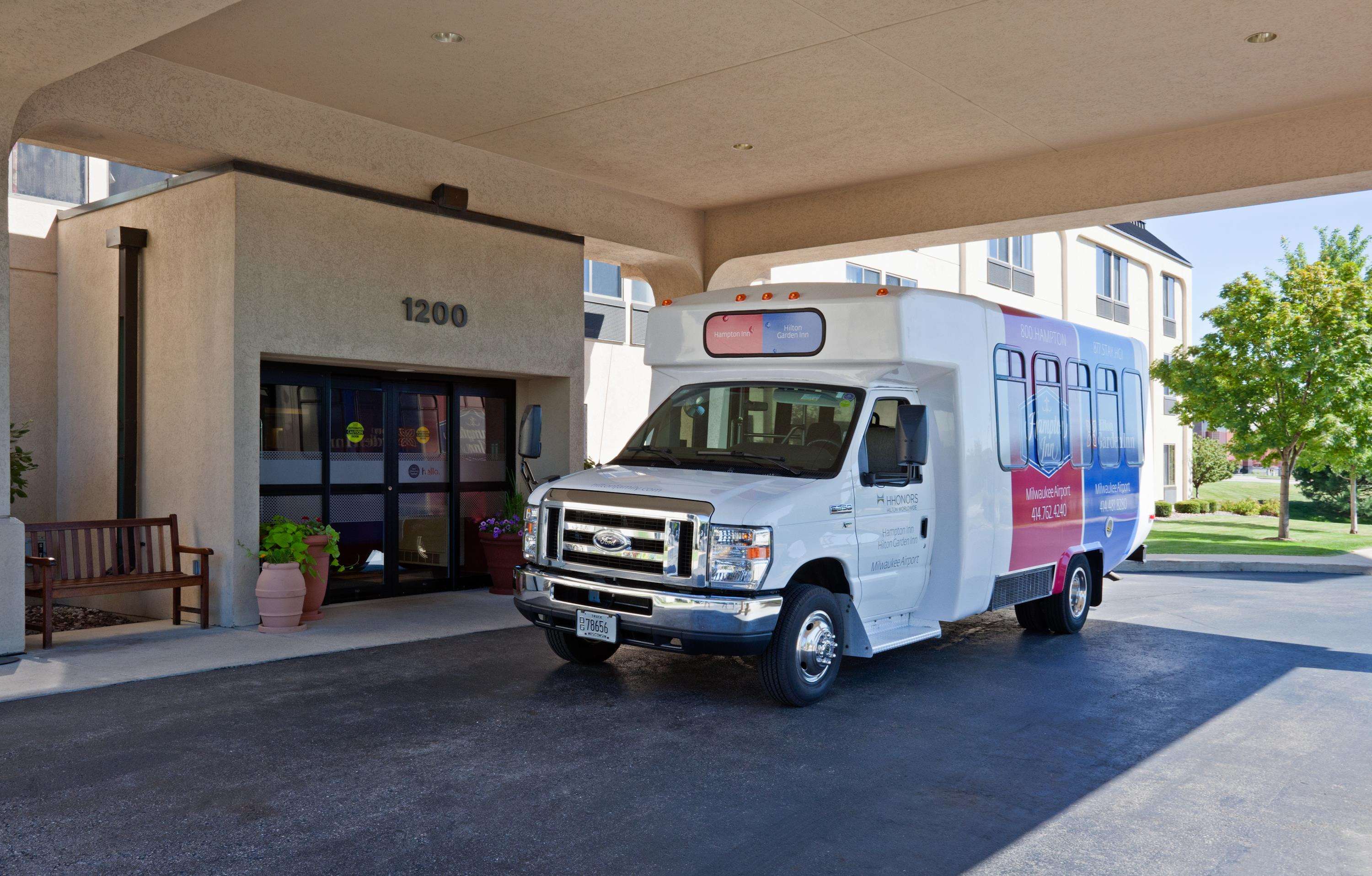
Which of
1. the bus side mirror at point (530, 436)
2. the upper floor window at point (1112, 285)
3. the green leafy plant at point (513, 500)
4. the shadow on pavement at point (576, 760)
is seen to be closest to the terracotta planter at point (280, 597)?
the shadow on pavement at point (576, 760)

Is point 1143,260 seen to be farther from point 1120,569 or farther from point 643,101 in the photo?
point 643,101

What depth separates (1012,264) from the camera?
104 ft

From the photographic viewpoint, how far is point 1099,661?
30.2 feet

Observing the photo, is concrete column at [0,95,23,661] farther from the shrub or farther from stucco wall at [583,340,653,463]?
the shrub

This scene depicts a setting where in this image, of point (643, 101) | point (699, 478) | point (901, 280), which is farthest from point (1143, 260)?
point (699, 478)

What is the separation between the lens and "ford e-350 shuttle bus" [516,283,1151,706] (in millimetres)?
7082

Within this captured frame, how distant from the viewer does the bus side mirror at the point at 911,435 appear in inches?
307

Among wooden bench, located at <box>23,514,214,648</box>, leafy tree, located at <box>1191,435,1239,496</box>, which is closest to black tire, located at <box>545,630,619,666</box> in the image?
wooden bench, located at <box>23,514,214,648</box>

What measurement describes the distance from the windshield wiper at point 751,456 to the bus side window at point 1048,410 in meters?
3.04

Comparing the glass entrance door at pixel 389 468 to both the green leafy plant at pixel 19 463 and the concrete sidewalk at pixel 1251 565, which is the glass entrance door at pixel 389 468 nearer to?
the green leafy plant at pixel 19 463

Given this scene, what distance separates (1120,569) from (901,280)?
11.9 m

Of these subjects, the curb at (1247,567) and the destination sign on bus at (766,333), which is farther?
the curb at (1247,567)

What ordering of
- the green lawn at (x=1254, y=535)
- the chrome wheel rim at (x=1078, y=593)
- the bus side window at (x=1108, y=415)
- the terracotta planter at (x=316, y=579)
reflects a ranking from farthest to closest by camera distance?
1. the green lawn at (x=1254, y=535)
2. the bus side window at (x=1108, y=415)
3. the chrome wheel rim at (x=1078, y=593)
4. the terracotta planter at (x=316, y=579)

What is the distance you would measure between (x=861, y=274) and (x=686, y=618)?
19.0 m
